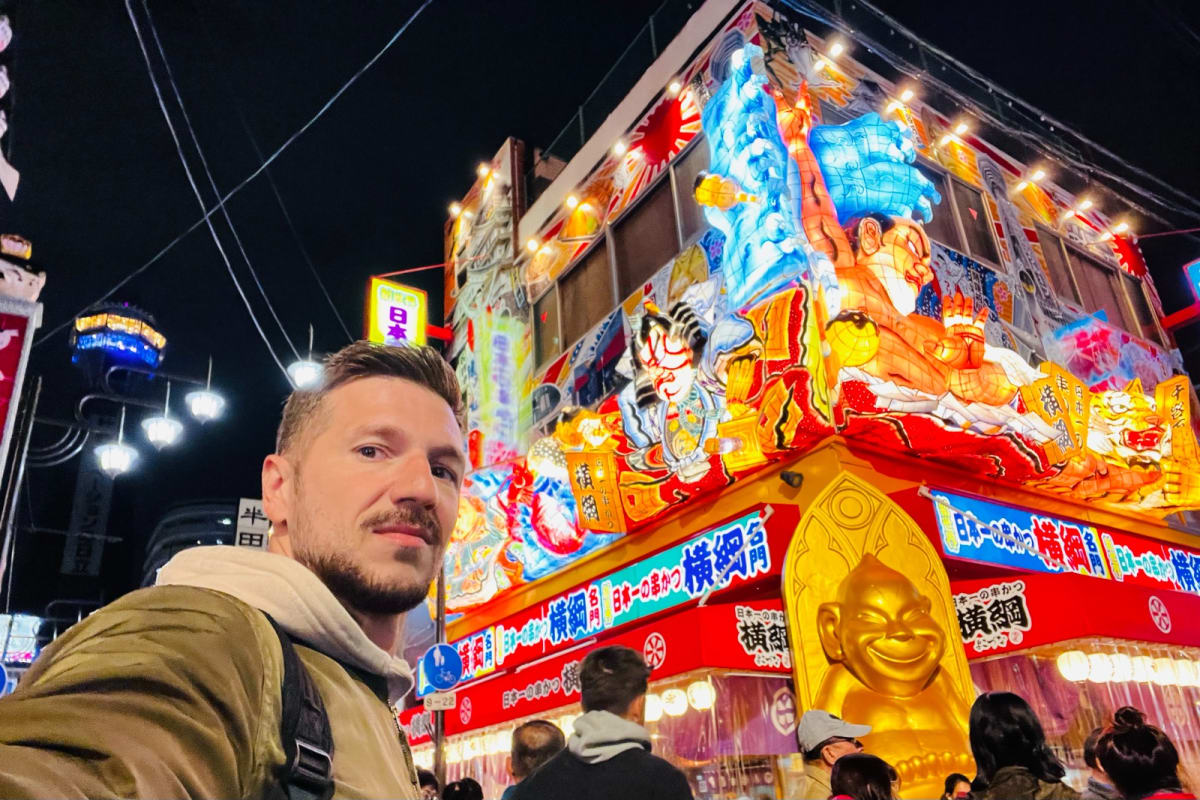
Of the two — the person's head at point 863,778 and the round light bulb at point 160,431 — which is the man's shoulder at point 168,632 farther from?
the round light bulb at point 160,431

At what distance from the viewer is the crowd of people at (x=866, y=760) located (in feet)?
9.22

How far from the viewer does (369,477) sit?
173 cm

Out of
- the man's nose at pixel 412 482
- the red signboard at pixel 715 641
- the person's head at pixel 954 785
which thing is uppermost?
the red signboard at pixel 715 641

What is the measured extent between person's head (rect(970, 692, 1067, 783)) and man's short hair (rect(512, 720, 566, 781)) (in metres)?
2.20

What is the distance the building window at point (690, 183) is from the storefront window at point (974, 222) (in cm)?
392

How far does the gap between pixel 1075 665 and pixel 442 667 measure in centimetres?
739

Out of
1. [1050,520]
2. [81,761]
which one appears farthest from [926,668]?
[81,761]

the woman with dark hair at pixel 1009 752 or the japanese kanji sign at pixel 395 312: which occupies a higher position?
the japanese kanji sign at pixel 395 312

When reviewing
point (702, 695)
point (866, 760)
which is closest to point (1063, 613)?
point (702, 695)

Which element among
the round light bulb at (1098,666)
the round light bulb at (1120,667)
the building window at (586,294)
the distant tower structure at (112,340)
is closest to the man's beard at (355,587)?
the round light bulb at (1098,666)

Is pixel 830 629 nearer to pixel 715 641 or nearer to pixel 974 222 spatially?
pixel 715 641

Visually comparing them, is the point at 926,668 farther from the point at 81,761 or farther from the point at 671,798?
the point at 81,761

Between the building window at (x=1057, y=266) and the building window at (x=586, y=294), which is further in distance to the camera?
the building window at (x=586, y=294)

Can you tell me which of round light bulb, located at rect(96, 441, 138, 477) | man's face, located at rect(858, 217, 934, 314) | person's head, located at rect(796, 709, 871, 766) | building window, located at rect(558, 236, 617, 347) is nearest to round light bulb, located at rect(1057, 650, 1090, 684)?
man's face, located at rect(858, 217, 934, 314)
